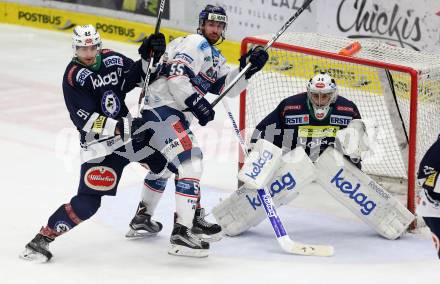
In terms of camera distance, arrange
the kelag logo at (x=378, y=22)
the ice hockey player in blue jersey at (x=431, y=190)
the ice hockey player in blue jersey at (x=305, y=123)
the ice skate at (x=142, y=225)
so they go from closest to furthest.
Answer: the ice hockey player in blue jersey at (x=431, y=190) → the ice skate at (x=142, y=225) → the ice hockey player in blue jersey at (x=305, y=123) → the kelag logo at (x=378, y=22)

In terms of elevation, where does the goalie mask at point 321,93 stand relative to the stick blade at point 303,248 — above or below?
above

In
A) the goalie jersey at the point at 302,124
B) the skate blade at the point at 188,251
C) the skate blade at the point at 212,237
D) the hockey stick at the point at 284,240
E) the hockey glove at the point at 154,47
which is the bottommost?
the skate blade at the point at 212,237

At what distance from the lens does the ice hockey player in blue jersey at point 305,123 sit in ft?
20.5

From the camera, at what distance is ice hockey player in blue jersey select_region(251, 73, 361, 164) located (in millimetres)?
6262

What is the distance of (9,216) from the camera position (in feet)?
21.5

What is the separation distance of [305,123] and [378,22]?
10.3 ft

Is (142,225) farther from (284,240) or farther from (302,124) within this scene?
(302,124)

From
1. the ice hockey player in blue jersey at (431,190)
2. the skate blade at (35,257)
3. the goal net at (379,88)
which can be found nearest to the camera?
the ice hockey player in blue jersey at (431,190)

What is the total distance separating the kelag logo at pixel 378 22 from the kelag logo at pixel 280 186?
3.20 metres

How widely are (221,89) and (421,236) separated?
145cm

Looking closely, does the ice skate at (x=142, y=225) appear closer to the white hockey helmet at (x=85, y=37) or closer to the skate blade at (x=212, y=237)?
the skate blade at (x=212, y=237)

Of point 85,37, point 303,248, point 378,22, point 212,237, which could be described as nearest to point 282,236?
point 303,248

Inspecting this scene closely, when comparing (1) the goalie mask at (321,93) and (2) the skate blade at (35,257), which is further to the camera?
(1) the goalie mask at (321,93)

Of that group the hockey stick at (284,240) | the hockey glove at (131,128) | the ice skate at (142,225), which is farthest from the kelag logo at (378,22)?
the hockey glove at (131,128)
